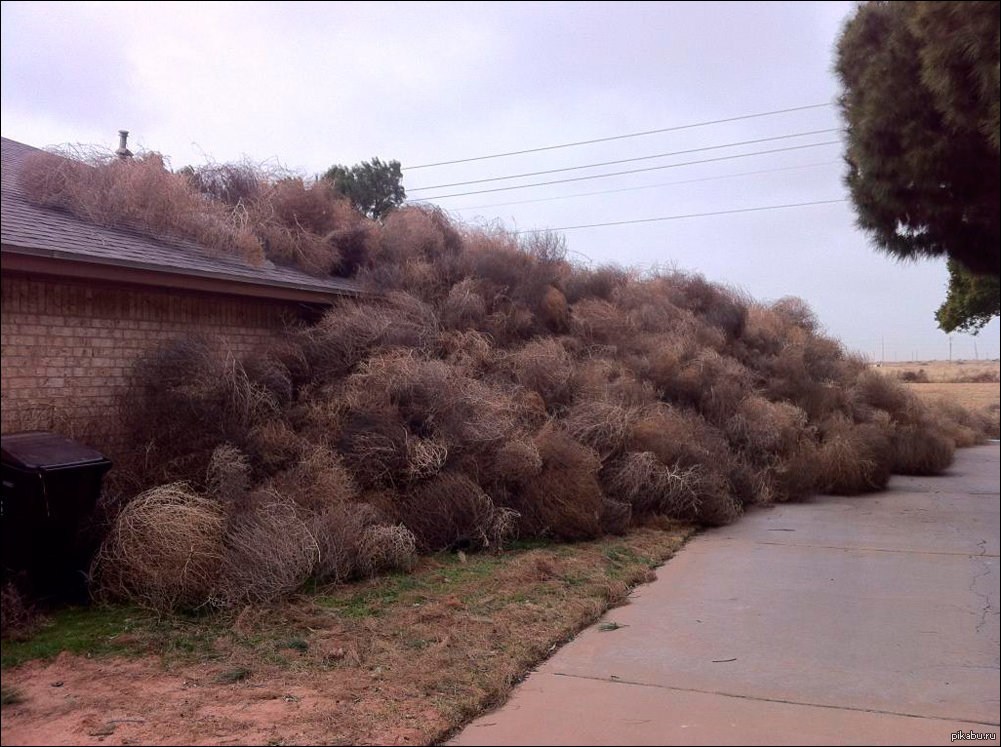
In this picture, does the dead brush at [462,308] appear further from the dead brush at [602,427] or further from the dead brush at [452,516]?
the dead brush at [452,516]

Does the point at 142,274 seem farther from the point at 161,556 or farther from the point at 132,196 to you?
the point at 161,556

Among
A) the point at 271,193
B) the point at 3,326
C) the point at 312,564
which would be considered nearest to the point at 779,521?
the point at 312,564

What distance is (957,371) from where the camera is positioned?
11258 mm

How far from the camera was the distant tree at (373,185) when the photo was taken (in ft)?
99.5

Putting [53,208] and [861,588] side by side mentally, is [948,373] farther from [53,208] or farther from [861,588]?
[53,208]

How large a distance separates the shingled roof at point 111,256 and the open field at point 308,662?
10.5 feet

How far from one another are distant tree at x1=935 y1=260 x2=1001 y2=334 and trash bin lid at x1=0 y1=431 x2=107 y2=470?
27.6ft

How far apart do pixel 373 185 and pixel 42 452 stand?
25.4m

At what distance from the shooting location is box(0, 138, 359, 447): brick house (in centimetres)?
777

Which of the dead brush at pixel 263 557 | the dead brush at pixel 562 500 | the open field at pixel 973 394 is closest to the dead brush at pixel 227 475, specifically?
the dead brush at pixel 263 557

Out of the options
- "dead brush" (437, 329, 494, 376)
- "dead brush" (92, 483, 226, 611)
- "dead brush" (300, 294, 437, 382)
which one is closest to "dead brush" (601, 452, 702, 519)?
"dead brush" (437, 329, 494, 376)

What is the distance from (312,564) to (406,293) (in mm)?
7235

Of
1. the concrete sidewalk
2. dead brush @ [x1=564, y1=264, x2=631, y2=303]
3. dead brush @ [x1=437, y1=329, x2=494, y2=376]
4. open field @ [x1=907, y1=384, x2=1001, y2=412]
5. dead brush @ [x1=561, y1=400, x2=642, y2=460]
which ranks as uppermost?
dead brush @ [x1=564, y1=264, x2=631, y2=303]

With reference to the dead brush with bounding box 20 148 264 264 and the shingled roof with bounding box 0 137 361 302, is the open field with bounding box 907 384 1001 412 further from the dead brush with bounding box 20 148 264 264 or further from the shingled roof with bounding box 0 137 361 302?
the dead brush with bounding box 20 148 264 264
